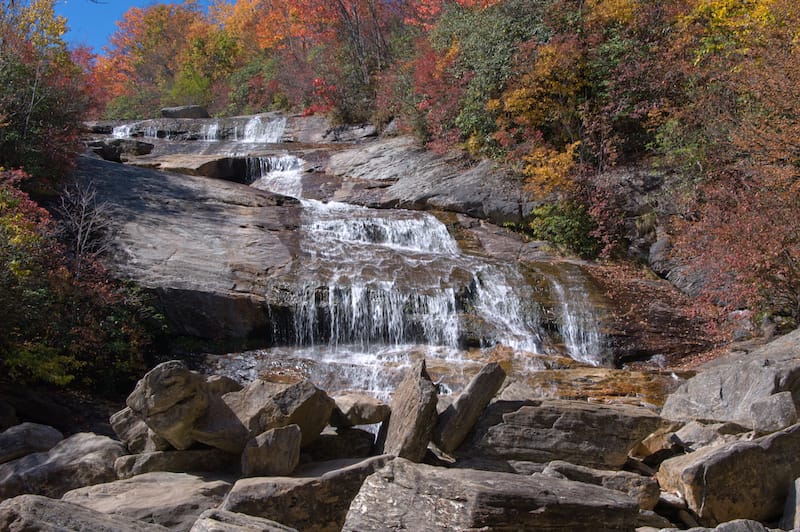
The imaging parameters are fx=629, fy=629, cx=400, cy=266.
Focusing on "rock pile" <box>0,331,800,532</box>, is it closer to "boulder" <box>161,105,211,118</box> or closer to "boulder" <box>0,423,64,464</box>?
"boulder" <box>0,423,64,464</box>

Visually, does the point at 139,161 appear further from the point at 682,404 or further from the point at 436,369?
the point at 682,404

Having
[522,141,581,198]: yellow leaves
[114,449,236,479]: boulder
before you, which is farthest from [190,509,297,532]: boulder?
[522,141,581,198]: yellow leaves

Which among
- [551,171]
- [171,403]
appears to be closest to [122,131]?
[551,171]

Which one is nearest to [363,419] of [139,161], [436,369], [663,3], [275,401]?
[275,401]

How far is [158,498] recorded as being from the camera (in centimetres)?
500

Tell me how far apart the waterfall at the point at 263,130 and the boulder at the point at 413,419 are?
69.2ft

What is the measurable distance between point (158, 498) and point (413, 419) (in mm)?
2288

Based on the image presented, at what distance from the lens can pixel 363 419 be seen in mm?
6449

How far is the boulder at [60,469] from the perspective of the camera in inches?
234

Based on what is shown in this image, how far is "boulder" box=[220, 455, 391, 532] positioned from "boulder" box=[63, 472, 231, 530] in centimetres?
34

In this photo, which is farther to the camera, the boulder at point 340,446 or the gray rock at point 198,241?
the gray rock at point 198,241

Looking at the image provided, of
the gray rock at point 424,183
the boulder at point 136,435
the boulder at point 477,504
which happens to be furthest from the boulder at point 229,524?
the gray rock at point 424,183

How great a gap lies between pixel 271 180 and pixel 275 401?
15311 millimetres

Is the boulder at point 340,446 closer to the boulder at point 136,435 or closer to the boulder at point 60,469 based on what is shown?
the boulder at point 136,435
